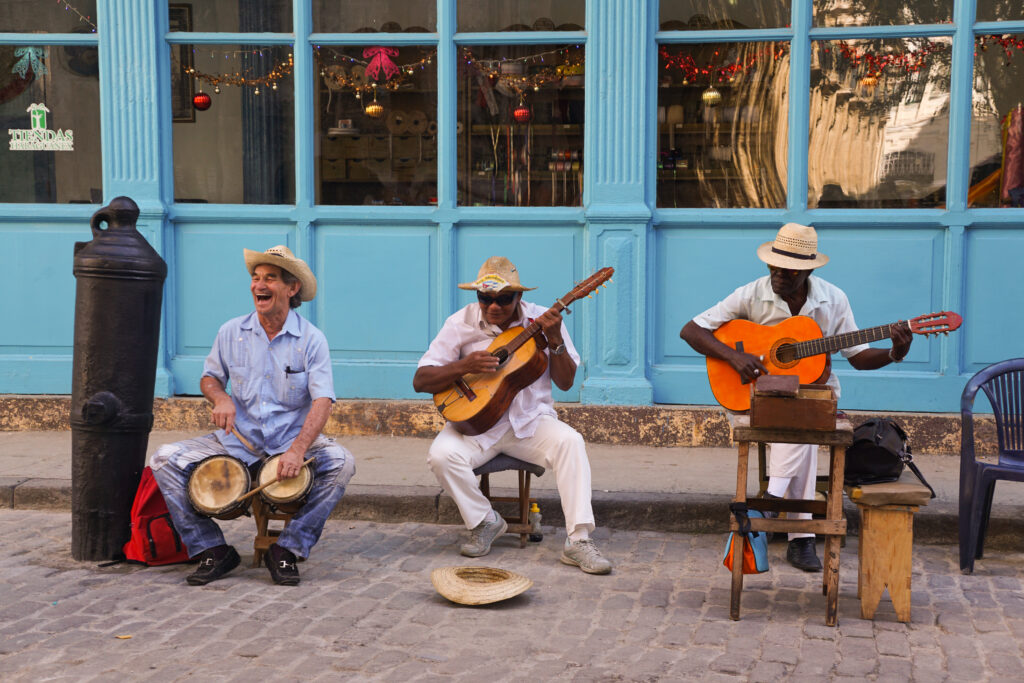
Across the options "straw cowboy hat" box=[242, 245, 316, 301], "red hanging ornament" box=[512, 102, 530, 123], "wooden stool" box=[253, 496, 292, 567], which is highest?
"red hanging ornament" box=[512, 102, 530, 123]

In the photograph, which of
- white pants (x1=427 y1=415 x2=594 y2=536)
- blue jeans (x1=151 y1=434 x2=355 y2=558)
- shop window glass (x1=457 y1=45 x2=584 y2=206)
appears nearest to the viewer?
blue jeans (x1=151 y1=434 x2=355 y2=558)

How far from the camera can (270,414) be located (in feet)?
17.5

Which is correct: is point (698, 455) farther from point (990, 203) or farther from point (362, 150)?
point (362, 150)

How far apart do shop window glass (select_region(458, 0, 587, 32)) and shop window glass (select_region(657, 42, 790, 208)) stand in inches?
24.8

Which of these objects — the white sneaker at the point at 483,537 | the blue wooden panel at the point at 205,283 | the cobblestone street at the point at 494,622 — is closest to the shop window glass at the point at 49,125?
the blue wooden panel at the point at 205,283

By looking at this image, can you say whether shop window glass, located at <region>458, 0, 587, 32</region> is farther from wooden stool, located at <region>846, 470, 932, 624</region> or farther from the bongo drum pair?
wooden stool, located at <region>846, 470, 932, 624</region>

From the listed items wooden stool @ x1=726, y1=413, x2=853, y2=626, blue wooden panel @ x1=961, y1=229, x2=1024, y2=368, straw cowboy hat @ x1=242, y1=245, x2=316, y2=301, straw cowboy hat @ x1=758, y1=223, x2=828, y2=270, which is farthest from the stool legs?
blue wooden panel @ x1=961, y1=229, x2=1024, y2=368

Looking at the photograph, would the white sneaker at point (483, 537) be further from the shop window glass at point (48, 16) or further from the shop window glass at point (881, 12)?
the shop window glass at point (48, 16)

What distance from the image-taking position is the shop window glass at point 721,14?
7.55 meters

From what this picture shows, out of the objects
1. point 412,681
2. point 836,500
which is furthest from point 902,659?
point 412,681

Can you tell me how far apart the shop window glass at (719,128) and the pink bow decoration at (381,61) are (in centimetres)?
180

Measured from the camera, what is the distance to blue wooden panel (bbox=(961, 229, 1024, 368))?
24.1 ft

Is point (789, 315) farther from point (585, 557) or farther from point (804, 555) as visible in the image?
point (585, 557)

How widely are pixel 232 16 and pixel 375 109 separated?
3.85ft
